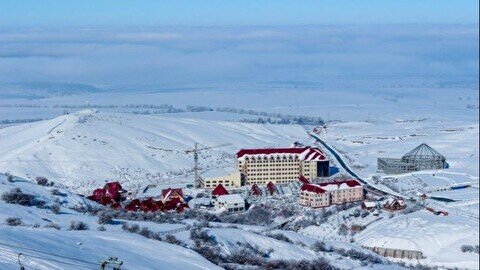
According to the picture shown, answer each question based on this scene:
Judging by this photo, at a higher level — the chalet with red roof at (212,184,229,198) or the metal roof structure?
the metal roof structure

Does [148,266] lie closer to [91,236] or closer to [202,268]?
[202,268]

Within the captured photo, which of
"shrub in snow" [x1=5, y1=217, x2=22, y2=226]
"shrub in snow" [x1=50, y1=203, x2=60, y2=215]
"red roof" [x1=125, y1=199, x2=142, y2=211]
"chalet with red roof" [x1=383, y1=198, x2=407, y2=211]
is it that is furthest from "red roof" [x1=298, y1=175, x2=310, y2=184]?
"shrub in snow" [x1=5, y1=217, x2=22, y2=226]

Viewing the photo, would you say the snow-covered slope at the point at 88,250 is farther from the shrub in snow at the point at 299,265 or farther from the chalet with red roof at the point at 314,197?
the chalet with red roof at the point at 314,197

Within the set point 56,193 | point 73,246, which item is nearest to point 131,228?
point 73,246

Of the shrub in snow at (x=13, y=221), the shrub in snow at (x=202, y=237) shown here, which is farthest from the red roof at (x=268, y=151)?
the shrub in snow at (x=13, y=221)

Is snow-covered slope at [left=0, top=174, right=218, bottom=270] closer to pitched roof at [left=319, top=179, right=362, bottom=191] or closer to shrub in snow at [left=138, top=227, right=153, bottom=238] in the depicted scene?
shrub in snow at [left=138, top=227, right=153, bottom=238]

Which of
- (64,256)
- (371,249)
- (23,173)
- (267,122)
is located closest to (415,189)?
(371,249)
